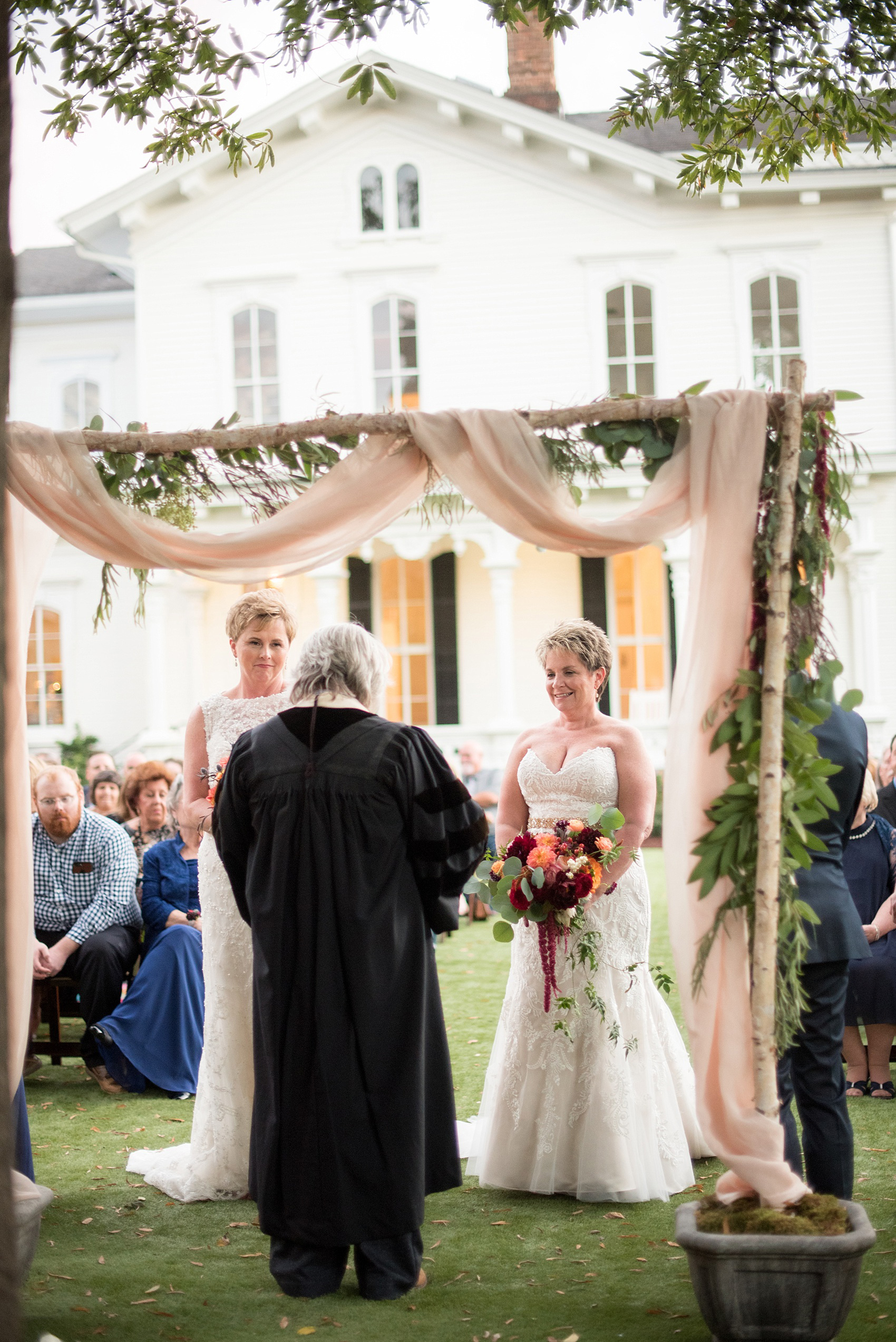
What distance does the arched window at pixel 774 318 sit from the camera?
19922 millimetres

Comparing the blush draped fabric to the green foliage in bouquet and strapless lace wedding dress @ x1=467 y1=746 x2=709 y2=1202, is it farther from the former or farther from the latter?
strapless lace wedding dress @ x1=467 y1=746 x2=709 y2=1202

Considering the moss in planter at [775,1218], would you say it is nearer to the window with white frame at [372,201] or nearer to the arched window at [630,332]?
the arched window at [630,332]

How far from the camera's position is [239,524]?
2009 cm

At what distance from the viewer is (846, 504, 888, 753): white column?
19.2m

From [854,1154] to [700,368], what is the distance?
15.9 m

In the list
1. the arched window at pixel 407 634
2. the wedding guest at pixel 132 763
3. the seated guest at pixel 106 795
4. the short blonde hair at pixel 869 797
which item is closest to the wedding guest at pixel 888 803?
the short blonde hair at pixel 869 797

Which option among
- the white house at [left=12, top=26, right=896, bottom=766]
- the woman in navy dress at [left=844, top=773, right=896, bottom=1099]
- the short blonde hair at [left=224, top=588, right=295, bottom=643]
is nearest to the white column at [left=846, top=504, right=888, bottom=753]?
the white house at [left=12, top=26, right=896, bottom=766]

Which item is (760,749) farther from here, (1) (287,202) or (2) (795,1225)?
(1) (287,202)

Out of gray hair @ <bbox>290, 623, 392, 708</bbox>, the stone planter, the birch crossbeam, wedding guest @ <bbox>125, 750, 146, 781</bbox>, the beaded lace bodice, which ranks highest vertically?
the birch crossbeam

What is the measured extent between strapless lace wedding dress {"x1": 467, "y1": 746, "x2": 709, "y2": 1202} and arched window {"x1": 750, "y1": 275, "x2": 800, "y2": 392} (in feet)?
51.7

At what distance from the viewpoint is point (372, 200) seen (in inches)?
806

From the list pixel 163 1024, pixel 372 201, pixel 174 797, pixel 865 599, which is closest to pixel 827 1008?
pixel 163 1024

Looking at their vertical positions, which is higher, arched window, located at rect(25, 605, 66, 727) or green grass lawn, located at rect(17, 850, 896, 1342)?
arched window, located at rect(25, 605, 66, 727)

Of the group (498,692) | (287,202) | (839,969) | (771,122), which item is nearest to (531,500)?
(839,969)
